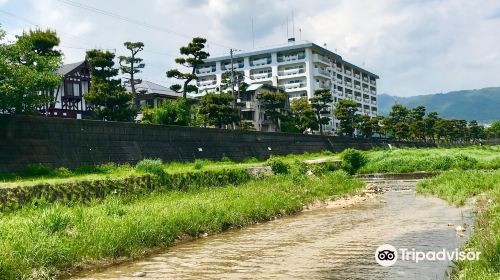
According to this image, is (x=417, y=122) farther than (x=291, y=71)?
Yes

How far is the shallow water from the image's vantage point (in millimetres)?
9508

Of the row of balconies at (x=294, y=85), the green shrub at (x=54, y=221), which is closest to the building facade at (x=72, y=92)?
the green shrub at (x=54, y=221)

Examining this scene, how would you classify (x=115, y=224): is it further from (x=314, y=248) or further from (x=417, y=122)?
(x=417, y=122)

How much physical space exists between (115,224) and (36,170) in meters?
10.7

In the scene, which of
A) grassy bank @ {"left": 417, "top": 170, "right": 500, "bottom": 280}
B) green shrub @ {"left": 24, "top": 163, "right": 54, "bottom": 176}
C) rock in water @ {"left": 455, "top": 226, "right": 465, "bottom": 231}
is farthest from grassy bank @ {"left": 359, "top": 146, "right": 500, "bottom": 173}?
green shrub @ {"left": 24, "top": 163, "right": 54, "bottom": 176}

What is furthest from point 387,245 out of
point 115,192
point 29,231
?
point 115,192

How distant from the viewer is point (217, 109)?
147 ft

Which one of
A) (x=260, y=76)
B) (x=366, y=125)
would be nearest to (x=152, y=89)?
(x=366, y=125)

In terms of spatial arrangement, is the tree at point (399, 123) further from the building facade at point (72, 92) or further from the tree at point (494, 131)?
the building facade at point (72, 92)

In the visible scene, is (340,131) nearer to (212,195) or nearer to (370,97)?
(370,97)

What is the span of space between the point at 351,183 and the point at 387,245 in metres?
16.2

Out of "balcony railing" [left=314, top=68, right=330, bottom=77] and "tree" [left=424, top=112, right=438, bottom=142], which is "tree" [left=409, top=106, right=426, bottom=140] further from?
"balcony railing" [left=314, top=68, right=330, bottom=77]

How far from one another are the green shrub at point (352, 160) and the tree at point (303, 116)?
751 inches

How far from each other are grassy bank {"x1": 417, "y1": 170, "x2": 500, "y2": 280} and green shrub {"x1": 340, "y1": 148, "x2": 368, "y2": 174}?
15056mm
